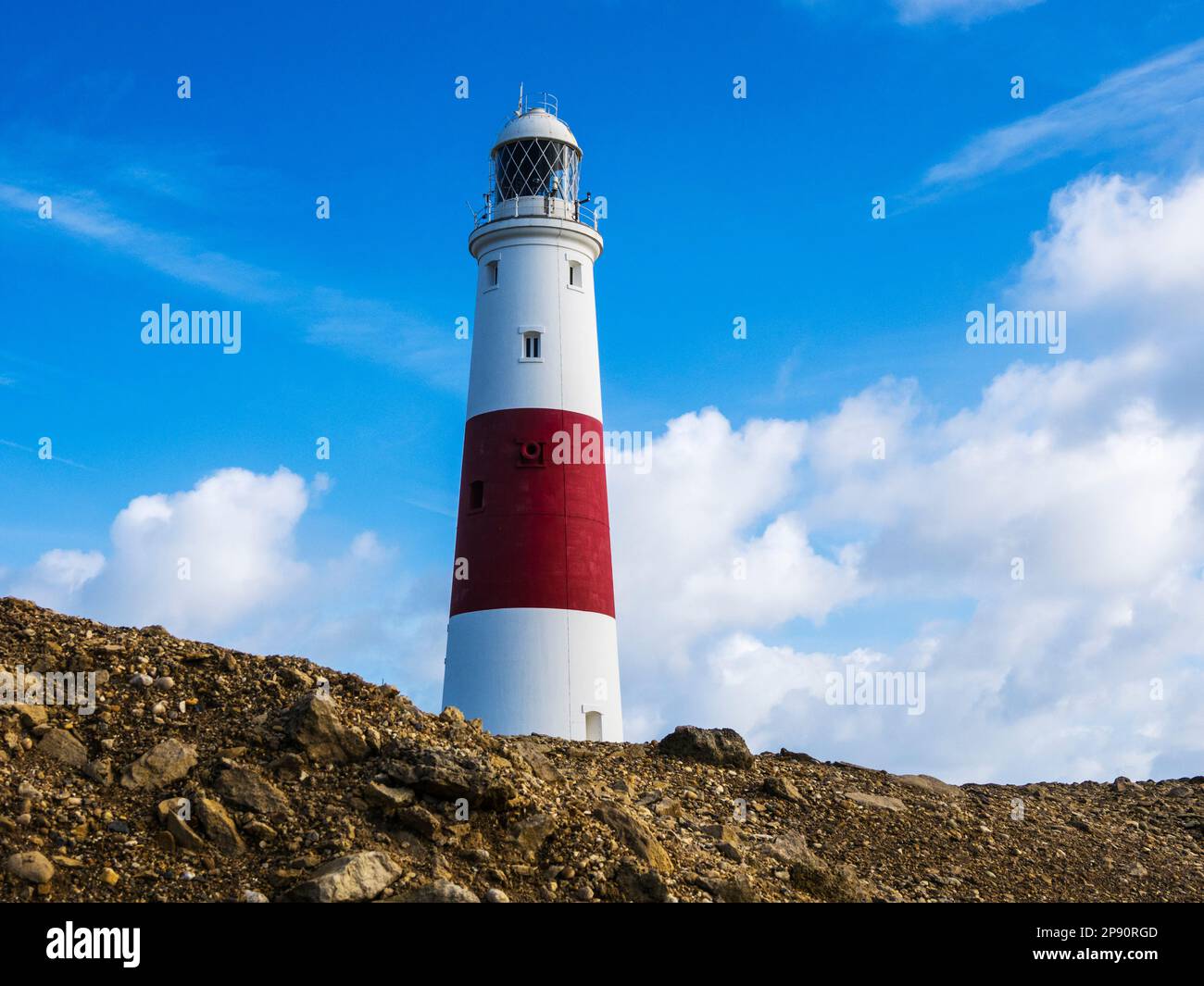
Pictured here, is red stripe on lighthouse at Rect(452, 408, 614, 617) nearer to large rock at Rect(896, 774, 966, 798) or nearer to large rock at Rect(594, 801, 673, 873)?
large rock at Rect(896, 774, 966, 798)

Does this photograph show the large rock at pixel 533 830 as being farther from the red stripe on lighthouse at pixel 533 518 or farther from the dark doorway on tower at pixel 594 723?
the dark doorway on tower at pixel 594 723

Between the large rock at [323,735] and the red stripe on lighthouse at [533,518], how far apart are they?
582 inches

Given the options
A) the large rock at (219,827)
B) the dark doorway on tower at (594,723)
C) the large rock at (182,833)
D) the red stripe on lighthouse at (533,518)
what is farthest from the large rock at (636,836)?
the red stripe on lighthouse at (533,518)

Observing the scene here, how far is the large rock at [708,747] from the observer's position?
24.5 m

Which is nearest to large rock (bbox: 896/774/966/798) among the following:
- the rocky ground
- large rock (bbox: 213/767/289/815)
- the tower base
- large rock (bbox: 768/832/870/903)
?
the rocky ground

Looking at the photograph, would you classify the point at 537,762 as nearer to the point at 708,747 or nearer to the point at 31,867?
the point at 708,747

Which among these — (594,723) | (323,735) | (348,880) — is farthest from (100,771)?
(594,723)
